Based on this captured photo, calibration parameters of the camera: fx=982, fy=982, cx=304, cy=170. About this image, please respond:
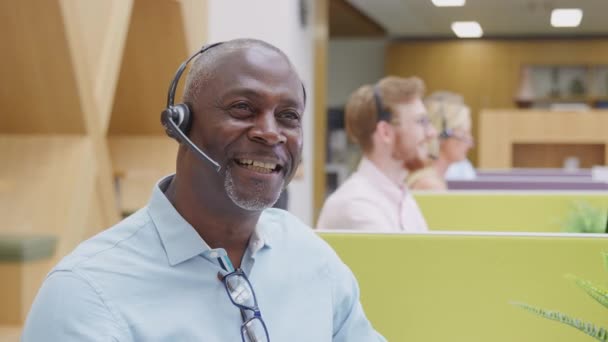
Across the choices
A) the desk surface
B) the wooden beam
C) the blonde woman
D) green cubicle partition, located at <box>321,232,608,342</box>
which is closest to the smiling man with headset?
green cubicle partition, located at <box>321,232,608,342</box>

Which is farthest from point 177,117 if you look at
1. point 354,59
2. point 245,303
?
point 354,59

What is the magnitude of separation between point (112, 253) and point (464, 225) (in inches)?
107

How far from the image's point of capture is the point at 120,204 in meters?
3.50

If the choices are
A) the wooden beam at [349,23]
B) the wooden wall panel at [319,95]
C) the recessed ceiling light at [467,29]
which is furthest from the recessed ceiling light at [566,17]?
the wooden wall panel at [319,95]

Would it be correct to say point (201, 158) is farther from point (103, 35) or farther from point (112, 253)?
point (103, 35)

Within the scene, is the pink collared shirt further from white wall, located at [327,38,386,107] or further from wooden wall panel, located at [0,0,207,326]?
white wall, located at [327,38,386,107]

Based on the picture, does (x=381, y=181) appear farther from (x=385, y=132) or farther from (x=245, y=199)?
Answer: (x=245, y=199)

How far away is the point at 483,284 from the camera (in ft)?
6.48

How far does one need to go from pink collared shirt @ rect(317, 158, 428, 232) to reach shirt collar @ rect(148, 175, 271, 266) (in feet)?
4.52

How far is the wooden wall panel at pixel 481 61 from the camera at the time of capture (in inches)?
519

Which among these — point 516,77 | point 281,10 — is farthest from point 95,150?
point 516,77

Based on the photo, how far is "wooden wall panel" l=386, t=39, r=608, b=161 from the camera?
13172mm

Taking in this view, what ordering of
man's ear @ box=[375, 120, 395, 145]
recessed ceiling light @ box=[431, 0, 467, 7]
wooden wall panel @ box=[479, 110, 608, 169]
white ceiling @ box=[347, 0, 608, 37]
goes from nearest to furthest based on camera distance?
man's ear @ box=[375, 120, 395, 145] < recessed ceiling light @ box=[431, 0, 467, 7] < white ceiling @ box=[347, 0, 608, 37] < wooden wall panel @ box=[479, 110, 608, 169]

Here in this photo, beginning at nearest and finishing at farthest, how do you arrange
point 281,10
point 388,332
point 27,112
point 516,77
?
1. point 388,332
2. point 27,112
3. point 281,10
4. point 516,77
